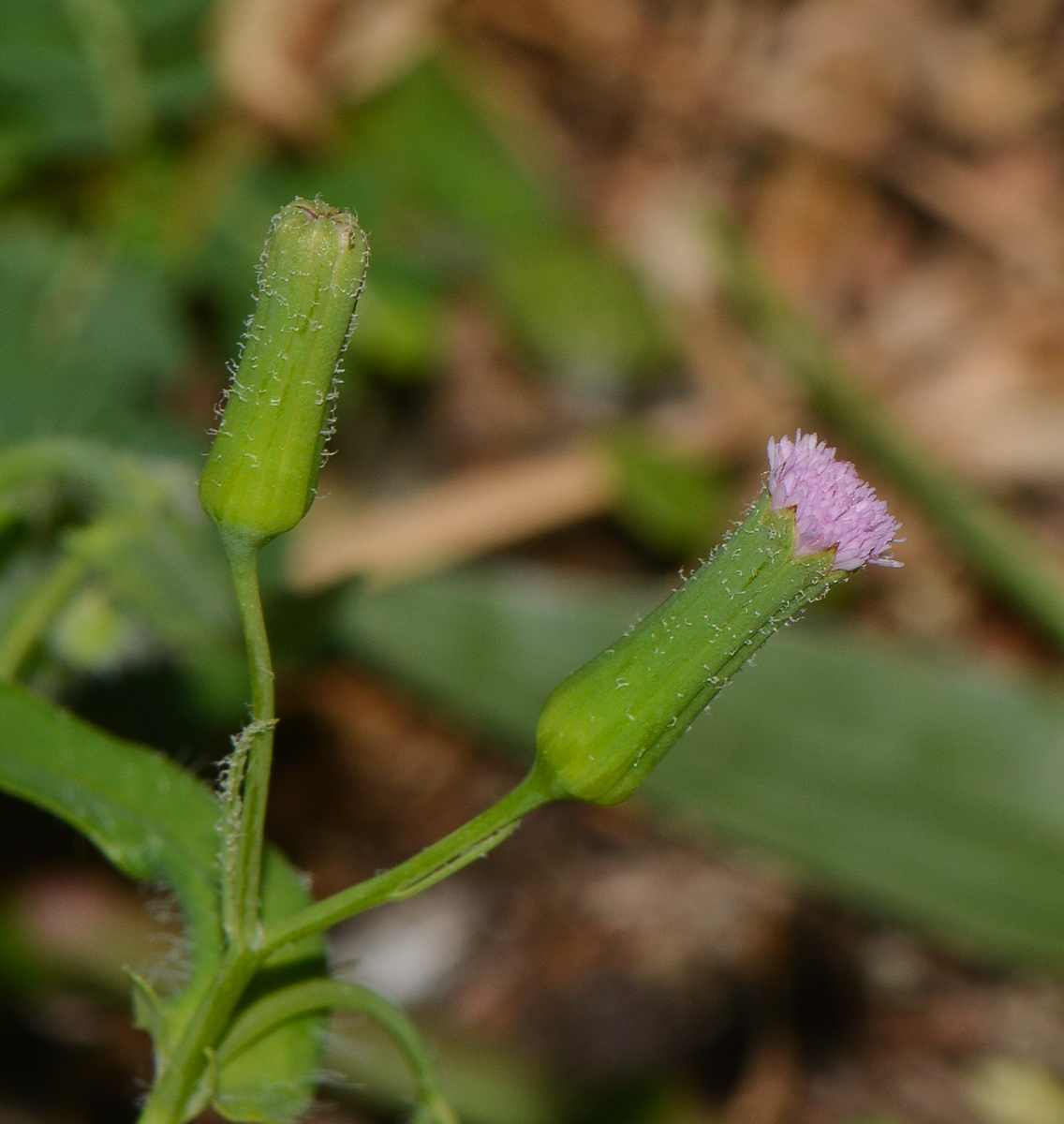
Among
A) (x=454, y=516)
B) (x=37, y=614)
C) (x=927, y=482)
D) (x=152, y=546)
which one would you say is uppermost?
(x=927, y=482)

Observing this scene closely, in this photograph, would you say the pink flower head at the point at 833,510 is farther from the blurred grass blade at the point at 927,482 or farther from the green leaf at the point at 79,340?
the blurred grass blade at the point at 927,482

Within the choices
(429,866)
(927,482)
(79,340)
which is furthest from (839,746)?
(429,866)

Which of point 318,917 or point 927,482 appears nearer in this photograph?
point 318,917

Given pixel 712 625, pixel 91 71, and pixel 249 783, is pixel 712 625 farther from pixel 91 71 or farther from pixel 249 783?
pixel 91 71

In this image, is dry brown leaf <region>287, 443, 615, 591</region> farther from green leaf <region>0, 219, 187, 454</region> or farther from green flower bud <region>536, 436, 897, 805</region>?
green flower bud <region>536, 436, 897, 805</region>

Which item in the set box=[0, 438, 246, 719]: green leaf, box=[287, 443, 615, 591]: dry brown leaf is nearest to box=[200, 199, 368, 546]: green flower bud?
box=[0, 438, 246, 719]: green leaf
